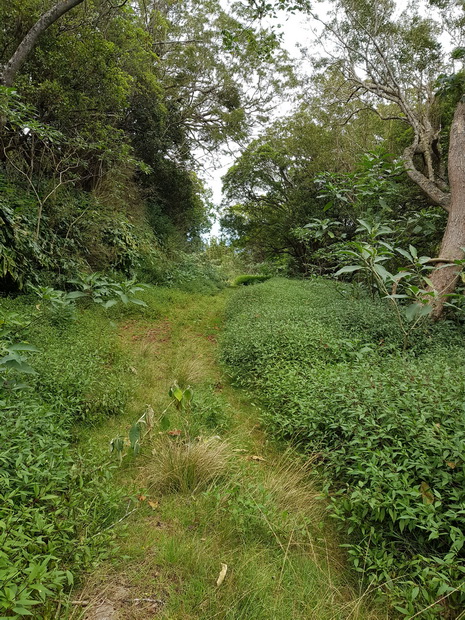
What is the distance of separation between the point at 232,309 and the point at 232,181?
841cm

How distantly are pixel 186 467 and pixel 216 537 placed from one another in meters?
0.46

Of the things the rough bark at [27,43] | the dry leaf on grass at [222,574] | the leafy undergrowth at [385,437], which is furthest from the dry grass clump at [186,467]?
the rough bark at [27,43]

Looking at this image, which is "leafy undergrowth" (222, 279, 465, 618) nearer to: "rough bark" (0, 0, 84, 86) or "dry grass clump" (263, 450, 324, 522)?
"dry grass clump" (263, 450, 324, 522)

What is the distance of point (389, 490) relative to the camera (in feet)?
5.27

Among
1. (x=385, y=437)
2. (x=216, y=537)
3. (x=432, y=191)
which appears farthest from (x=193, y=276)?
(x=216, y=537)

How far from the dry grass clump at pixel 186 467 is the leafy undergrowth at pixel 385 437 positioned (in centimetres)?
73

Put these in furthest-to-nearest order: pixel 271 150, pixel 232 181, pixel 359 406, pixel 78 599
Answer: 1. pixel 232 181
2. pixel 271 150
3. pixel 359 406
4. pixel 78 599

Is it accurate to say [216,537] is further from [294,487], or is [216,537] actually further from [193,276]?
[193,276]

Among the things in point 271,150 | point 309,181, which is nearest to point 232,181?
point 271,150

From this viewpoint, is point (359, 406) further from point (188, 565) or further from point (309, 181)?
point (309, 181)

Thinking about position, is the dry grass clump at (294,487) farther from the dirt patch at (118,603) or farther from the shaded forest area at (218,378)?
the dirt patch at (118,603)

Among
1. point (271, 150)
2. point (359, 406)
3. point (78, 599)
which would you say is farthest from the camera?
point (271, 150)

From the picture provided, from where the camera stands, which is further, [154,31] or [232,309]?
[154,31]

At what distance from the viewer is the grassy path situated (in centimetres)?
129
